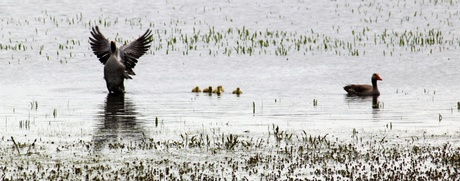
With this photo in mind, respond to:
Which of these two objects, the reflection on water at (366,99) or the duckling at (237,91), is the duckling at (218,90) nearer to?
the duckling at (237,91)

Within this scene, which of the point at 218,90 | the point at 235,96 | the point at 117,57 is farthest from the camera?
the point at 117,57

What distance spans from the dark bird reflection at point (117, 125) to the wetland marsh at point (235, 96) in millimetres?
34

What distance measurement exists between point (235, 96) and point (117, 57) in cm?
390

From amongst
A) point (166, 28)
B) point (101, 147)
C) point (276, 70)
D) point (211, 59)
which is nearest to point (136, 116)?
point (101, 147)

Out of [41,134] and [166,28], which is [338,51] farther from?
[41,134]

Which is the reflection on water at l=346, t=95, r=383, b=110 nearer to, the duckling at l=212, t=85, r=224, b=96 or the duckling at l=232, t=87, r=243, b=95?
the duckling at l=232, t=87, r=243, b=95

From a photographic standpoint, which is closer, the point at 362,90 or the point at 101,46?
the point at 362,90

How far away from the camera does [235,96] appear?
84.8ft

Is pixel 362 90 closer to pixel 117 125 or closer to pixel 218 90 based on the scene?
pixel 218 90

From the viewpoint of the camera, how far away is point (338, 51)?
38250 mm

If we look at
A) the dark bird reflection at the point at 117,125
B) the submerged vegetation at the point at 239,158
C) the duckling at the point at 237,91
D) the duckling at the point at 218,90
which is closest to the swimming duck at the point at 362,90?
the duckling at the point at 237,91

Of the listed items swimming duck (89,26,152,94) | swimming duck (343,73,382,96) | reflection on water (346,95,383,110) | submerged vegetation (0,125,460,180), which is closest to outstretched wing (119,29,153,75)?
swimming duck (89,26,152,94)

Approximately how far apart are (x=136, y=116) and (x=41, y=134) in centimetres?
392

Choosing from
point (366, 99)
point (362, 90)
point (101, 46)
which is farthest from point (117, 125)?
point (362, 90)
